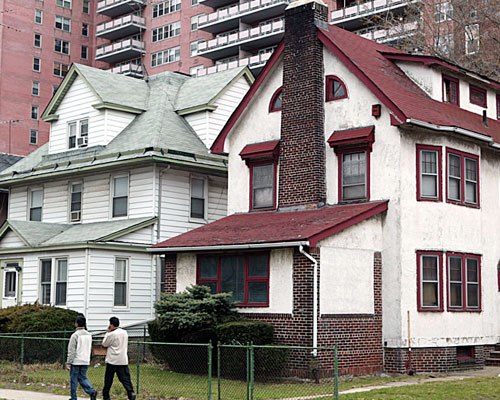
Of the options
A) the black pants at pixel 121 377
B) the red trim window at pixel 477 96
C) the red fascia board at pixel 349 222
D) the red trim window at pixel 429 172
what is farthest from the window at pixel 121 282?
the red trim window at pixel 477 96

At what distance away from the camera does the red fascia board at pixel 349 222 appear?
70.5 ft

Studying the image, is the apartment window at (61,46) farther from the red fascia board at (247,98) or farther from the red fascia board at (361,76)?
the red fascia board at (361,76)

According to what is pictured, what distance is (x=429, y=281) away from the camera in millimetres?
24188

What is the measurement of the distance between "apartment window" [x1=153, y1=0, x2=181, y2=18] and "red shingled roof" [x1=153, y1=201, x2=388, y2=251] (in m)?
60.0

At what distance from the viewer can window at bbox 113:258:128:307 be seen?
29281 millimetres

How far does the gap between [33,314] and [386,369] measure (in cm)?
1154

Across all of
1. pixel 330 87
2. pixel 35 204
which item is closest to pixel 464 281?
pixel 330 87

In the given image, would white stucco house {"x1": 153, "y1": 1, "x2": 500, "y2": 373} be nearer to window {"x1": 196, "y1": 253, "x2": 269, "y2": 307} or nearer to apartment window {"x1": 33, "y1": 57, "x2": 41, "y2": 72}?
window {"x1": 196, "y1": 253, "x2": 269, "y2": 307}

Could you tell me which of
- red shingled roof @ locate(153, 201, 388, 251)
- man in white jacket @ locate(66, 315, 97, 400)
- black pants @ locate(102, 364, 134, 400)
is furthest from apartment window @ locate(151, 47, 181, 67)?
black pants @ locate(102, 364, 134, 400)

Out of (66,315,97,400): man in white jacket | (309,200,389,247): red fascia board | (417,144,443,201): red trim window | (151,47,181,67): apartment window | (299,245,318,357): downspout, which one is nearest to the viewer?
(66,315,97,400): man in white jacket

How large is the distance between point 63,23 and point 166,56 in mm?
12972

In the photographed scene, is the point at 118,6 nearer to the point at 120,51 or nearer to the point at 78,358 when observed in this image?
the point at 120,51

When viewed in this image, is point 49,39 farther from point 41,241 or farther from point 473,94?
point 473,94

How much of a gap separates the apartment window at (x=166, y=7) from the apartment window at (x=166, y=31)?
1.51 meters
